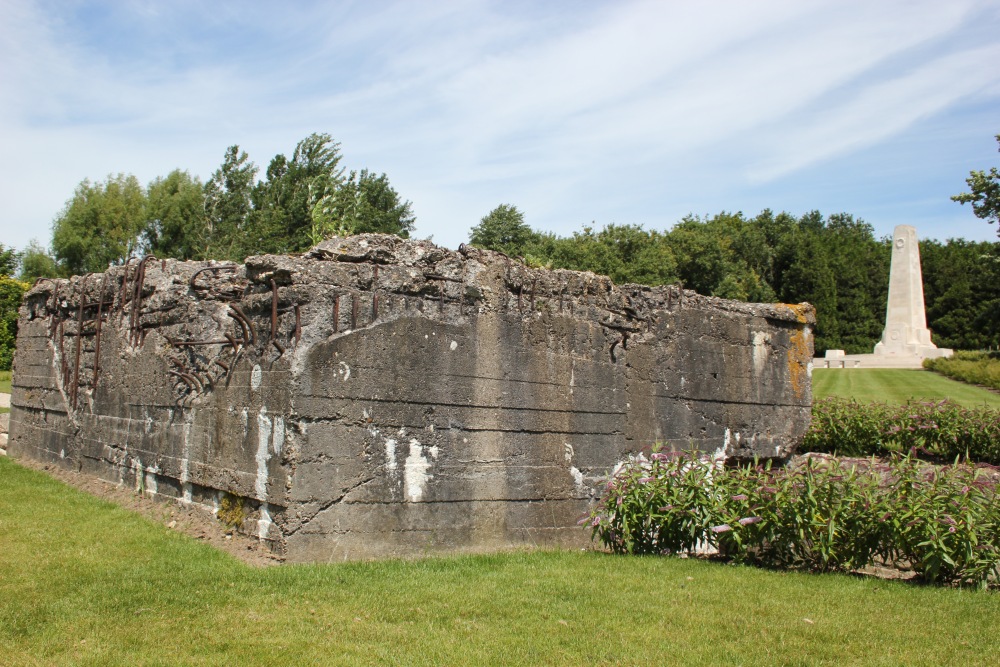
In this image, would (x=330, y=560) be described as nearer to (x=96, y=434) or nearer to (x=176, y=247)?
(x=96, y=434)

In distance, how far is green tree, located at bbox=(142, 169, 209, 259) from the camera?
37.9 m

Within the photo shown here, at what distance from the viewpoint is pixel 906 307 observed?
4225 cm

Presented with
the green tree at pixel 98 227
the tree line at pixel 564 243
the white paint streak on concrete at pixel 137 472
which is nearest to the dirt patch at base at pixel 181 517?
the white paint streak on concrete at pixel 137 472

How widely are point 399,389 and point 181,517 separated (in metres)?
2.57

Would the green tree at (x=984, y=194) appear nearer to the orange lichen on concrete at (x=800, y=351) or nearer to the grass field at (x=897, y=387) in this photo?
the grass field at (x=897, y=387)

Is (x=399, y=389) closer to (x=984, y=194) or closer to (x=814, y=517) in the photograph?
(x=814, y=517)

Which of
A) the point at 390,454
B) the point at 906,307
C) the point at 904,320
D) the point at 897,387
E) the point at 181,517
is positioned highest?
the point at 906,307

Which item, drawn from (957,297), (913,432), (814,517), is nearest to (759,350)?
(814,517)

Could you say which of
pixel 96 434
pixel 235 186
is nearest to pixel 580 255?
pixel 235 186

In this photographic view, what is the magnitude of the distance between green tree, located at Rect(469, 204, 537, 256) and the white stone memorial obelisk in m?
18.3

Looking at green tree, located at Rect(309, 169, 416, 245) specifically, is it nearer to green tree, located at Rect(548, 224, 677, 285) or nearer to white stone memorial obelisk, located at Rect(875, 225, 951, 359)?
green tree, located at Rect(548, 224, 677, 285)

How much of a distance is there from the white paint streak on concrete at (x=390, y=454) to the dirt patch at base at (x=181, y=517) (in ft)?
3.58

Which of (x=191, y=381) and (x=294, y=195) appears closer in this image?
(x=191, y=381)

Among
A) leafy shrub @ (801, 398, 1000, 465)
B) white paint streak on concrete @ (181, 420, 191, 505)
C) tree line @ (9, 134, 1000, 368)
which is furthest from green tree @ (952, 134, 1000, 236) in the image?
white paint streak on concrete @ (181, 420, 191, 505)
